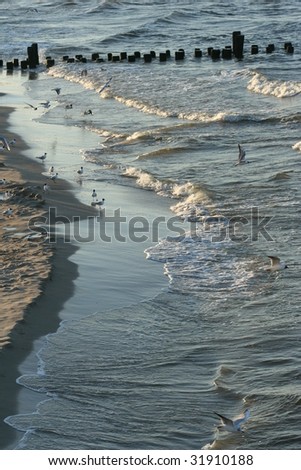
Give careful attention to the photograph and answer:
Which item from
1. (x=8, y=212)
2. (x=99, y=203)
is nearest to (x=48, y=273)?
(x=8, y=212)

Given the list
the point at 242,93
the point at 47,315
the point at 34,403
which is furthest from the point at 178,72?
the point at 34,403

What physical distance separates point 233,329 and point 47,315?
5.81 ft

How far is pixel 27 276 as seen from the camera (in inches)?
450

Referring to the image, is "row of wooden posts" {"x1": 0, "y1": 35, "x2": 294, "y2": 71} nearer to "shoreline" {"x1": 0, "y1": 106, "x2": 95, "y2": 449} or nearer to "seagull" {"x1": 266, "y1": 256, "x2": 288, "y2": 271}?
"shoreline" {"x1": 0, "y1": 106, "x2": 95, "y2": 449}

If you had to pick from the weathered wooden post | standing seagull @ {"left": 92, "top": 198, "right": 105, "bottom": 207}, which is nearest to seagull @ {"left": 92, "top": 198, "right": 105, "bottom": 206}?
standing seagull @ {"left": 92, "top": 198, "right": 105, "bottom": 207}

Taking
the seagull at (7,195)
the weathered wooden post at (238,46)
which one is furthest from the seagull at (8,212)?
the weathered wooden post at (238,46)

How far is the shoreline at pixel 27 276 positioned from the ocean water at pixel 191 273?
0.61 ft

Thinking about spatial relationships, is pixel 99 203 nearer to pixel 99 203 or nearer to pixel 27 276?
pixel 99 203

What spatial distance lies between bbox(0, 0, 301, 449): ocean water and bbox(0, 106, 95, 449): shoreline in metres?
0.18

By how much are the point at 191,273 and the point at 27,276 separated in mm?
1803

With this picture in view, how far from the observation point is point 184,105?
22.6 m

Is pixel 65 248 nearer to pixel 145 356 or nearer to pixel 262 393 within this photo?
pixel 145 356

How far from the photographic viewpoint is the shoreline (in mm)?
8984

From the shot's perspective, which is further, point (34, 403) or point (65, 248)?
point (65, 248)
